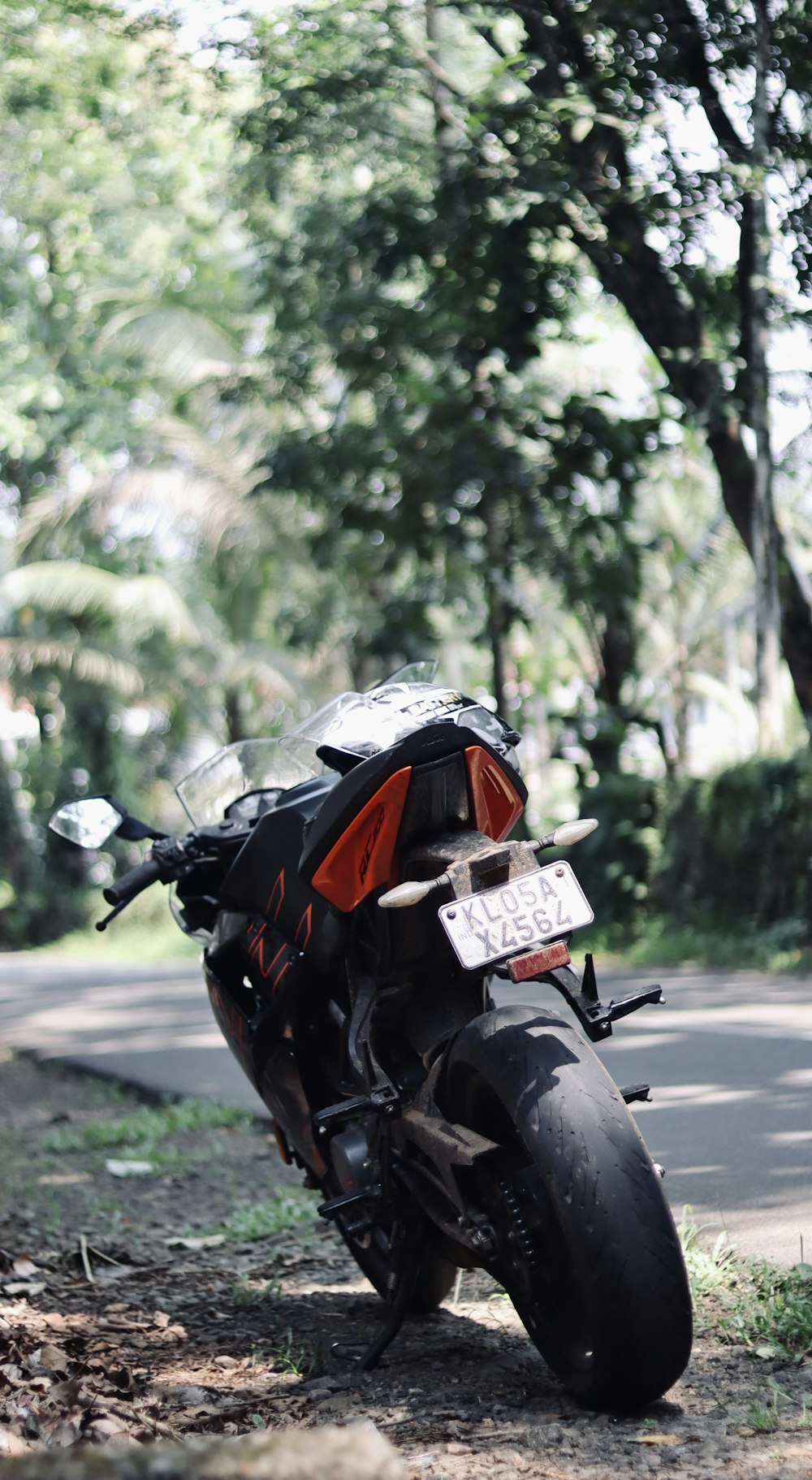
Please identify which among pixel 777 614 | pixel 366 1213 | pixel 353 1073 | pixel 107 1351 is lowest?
→ pixel 107 1351

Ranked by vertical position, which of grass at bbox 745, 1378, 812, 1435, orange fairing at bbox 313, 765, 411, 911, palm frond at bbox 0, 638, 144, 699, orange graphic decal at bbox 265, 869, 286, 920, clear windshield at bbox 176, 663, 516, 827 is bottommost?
grass at bbox 745, 1378, 812, 1435

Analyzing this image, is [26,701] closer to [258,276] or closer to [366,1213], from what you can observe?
[258,276]

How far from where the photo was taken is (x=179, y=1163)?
6.41m

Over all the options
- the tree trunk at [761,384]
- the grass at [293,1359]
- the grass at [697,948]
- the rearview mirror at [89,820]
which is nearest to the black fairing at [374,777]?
the rearview mirror at [89,820]

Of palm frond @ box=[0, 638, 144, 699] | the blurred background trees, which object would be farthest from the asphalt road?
palm frond @ box=[0, 638, 144, 699]

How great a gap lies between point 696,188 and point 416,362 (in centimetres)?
618

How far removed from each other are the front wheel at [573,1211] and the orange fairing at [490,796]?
503mm

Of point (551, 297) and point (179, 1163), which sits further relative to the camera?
point (551, 297)

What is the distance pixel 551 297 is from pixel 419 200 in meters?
1.93

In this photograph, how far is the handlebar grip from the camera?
13.2 ft

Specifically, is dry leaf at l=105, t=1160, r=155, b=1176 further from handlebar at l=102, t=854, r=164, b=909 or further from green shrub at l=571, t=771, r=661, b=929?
green shrub at l=571, t=771, r=661, b=929

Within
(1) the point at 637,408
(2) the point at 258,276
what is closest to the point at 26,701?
(2) the point at 258,276

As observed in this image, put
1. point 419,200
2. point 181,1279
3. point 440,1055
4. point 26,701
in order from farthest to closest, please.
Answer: point 26,701, point 419,200, point 181,1279, point 440,1055

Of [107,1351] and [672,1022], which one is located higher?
[107,1351]
